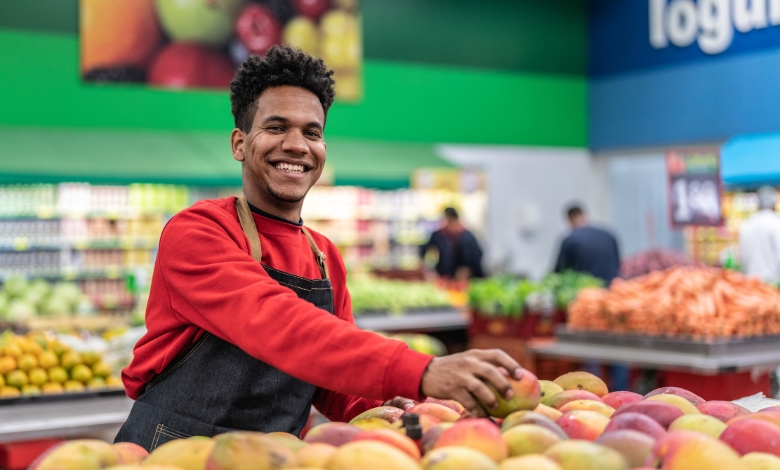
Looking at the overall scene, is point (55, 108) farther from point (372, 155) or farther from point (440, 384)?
point (440, 384)

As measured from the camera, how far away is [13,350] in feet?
13.7

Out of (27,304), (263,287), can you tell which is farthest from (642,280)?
(263,287)

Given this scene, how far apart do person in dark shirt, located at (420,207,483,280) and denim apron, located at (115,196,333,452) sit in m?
8.38

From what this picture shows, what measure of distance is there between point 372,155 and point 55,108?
378 centimetres

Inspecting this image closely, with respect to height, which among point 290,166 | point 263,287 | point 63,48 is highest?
point 63,48

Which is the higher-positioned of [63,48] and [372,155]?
[63,48]

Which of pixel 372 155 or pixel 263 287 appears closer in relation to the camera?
pixel 263 287

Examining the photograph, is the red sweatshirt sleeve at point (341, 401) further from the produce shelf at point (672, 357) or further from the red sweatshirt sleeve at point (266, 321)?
the produce shelf at point (672, 357)

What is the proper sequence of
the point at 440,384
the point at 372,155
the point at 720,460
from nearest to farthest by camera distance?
the point at 720,460, the point at 440,384, the point at 372,155

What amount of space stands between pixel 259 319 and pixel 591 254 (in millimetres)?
7523

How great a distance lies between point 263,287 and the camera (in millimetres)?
1729

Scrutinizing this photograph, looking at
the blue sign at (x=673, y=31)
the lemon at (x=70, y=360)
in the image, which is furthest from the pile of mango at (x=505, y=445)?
the blue sign at (x=673, y=31)

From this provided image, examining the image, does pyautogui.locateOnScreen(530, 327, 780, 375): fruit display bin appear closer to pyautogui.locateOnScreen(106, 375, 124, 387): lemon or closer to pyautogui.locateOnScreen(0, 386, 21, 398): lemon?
pyautogui.locateOnScreen(106, 375, 124, 387): lemon

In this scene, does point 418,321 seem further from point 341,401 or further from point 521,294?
point 341,401
